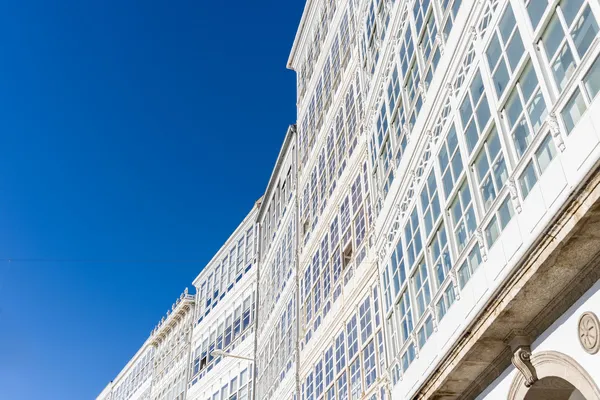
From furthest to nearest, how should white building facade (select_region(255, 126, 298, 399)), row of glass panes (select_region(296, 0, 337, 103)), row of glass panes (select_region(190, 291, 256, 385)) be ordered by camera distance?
row of glass panes (select_region(190, 291, 256, 385)), row of glass panes (select_region(296, 0, 337, 103)), white building facade (select_region(255, 126, 298, 399))

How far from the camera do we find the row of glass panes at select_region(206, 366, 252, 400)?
101ft

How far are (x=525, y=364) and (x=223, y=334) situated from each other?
1054 inches

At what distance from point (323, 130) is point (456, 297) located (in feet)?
47.8

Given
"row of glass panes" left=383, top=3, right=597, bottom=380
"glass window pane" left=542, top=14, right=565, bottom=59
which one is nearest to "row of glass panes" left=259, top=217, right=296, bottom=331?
"row of glass panes" left=383, top=3, right=597, bottom=380

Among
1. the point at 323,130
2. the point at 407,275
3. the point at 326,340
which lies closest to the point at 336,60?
the point at 323,130

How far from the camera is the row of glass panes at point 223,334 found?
3337 cm

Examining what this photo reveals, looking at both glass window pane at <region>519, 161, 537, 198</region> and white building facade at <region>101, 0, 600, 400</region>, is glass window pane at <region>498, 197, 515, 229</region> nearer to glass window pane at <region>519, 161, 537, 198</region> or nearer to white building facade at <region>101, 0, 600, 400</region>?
white building facade at <region>101, 0, 600, 400</region>

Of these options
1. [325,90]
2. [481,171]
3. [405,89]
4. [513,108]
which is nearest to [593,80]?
[513,108]

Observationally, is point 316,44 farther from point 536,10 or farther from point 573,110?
point 573,110

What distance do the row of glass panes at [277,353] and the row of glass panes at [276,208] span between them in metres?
5.20

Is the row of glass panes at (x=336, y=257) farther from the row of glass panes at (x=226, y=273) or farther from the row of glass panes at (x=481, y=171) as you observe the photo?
the row of glass panes at (x=226, y=273)

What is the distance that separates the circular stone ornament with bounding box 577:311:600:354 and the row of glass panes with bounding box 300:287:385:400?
7723mm

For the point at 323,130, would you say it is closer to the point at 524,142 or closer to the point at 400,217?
the point at 400,217

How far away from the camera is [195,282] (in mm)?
43594
